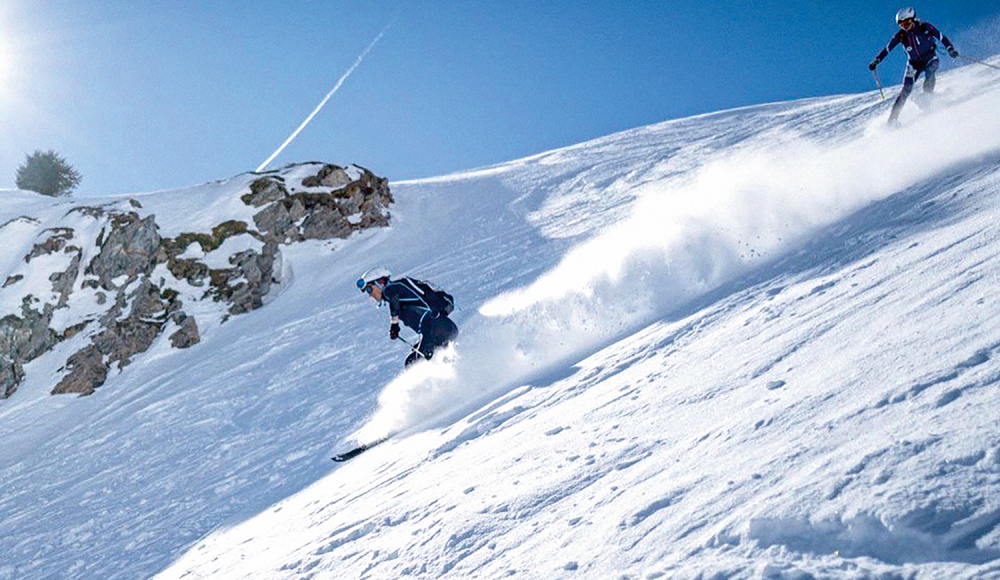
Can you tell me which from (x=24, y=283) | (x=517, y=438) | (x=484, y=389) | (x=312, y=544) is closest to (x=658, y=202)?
(x=484, y=389)

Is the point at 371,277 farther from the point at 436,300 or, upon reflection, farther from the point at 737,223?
the point at 737,223

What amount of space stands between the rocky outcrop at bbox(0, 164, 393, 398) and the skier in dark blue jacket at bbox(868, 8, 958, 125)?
1838 centimetres

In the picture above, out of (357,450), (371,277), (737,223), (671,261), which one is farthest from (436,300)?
(737,223)

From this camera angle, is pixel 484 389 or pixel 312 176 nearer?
pixel 484 389

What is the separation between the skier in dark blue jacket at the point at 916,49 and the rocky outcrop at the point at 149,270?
18385mm

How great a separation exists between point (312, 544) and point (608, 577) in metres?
2.96

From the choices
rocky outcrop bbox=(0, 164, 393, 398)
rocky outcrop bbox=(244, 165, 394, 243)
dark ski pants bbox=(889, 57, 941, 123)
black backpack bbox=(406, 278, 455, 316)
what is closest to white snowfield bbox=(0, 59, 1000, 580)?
dark ski pants bbox=(889, 57, 941, 123)

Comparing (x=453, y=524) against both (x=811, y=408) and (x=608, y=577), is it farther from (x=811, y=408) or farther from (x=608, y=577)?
(x=811, y=408)

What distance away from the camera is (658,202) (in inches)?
684

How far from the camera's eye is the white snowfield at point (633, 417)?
2811 millimetres

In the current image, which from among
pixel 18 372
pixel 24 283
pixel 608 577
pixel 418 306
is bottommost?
pixel 608 577

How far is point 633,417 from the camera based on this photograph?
15.8 ft

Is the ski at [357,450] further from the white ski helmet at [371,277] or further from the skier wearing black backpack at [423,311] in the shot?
the white ski helmet at [371,277]

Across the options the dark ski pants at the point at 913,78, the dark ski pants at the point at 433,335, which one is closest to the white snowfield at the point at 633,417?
the dark ski pants at the point at 433,335
